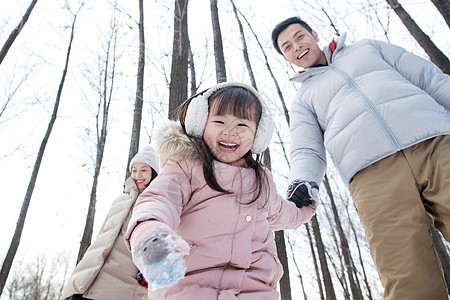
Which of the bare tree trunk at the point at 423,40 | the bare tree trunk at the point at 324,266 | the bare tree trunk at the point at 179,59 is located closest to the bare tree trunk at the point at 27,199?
the bare tree trunk at the point at 179,59

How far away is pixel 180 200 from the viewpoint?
1.21 meters

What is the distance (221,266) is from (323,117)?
1.35m

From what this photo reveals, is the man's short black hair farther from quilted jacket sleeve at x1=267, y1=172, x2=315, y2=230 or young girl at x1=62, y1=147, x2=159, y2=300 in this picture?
young girl at x1=62, y1=147, x2=159, y2=300

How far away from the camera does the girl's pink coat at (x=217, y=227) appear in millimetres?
1071

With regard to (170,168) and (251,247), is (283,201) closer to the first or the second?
(251,247)

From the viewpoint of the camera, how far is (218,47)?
175 inches

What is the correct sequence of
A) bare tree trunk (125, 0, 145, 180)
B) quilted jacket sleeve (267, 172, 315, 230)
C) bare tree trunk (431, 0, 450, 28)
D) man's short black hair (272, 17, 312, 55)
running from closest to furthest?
quilted jacket sleeve (267, 172, 315, 230)
man's short black hair (272, 17, 312, 55)
bare tree trunk (431, 0, 450, 28)
bare tree trunk (125, 0, 145, 180)

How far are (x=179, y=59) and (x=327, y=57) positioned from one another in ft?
8.51

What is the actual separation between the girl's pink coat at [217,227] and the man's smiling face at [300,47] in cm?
119

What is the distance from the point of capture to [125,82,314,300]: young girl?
41.5 inches

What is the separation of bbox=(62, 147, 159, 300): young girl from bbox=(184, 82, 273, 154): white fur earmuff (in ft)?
4.78

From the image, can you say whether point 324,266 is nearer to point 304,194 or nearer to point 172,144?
point 304,194

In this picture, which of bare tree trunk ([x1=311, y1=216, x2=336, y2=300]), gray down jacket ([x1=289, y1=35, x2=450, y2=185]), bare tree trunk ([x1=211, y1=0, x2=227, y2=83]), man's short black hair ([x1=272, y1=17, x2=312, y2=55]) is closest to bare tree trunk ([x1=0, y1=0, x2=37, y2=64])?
bare tree trunk ([x1=211, y1=0, x2=227, y2=83])

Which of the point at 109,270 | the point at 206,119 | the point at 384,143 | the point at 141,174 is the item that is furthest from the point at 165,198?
the point at 141,174
